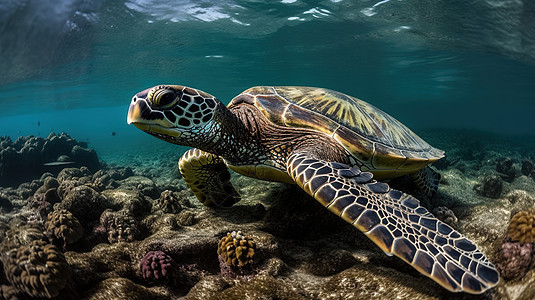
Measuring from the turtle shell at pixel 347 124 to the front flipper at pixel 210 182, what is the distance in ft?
3.10

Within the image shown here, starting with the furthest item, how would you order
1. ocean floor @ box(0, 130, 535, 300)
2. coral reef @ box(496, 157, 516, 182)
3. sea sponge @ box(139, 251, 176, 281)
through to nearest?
coral reef @ box(496, 157, 516, 182) → sea sponge @ box(139, 251, 176, 281) → ocean floor @ box(0, 130, 535, 300)

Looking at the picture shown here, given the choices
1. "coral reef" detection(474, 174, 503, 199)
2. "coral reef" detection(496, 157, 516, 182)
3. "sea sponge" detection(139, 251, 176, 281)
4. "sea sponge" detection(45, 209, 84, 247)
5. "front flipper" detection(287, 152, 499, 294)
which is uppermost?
"front flipper" detection(287, 152, 499, 294)

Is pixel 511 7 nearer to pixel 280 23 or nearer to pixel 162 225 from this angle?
pixel 280 23

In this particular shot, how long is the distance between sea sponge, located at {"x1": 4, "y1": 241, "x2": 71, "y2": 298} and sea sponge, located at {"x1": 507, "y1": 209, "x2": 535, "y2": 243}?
9.39 feet

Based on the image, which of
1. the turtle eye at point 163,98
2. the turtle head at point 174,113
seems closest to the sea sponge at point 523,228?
the turtle head at point 174,113

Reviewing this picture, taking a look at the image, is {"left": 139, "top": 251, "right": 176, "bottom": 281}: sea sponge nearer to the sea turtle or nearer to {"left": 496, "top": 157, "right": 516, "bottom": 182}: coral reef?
the sea turtle

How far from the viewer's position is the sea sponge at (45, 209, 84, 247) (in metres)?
2.34

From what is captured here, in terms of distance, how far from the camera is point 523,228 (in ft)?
5.41

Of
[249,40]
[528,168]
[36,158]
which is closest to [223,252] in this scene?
[36,158]

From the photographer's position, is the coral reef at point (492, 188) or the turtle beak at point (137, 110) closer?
the turtle beak at point (137, 110)

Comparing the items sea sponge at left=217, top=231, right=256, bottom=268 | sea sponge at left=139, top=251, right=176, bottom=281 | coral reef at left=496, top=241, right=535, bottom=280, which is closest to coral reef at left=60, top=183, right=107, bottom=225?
sea sponge at left=139, top=251, right=176, bottom=281

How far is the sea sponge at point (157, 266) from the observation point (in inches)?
73.0

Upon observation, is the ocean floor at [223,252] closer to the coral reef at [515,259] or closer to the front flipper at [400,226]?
the coral reef at [515,259]

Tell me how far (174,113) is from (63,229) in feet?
4.80
